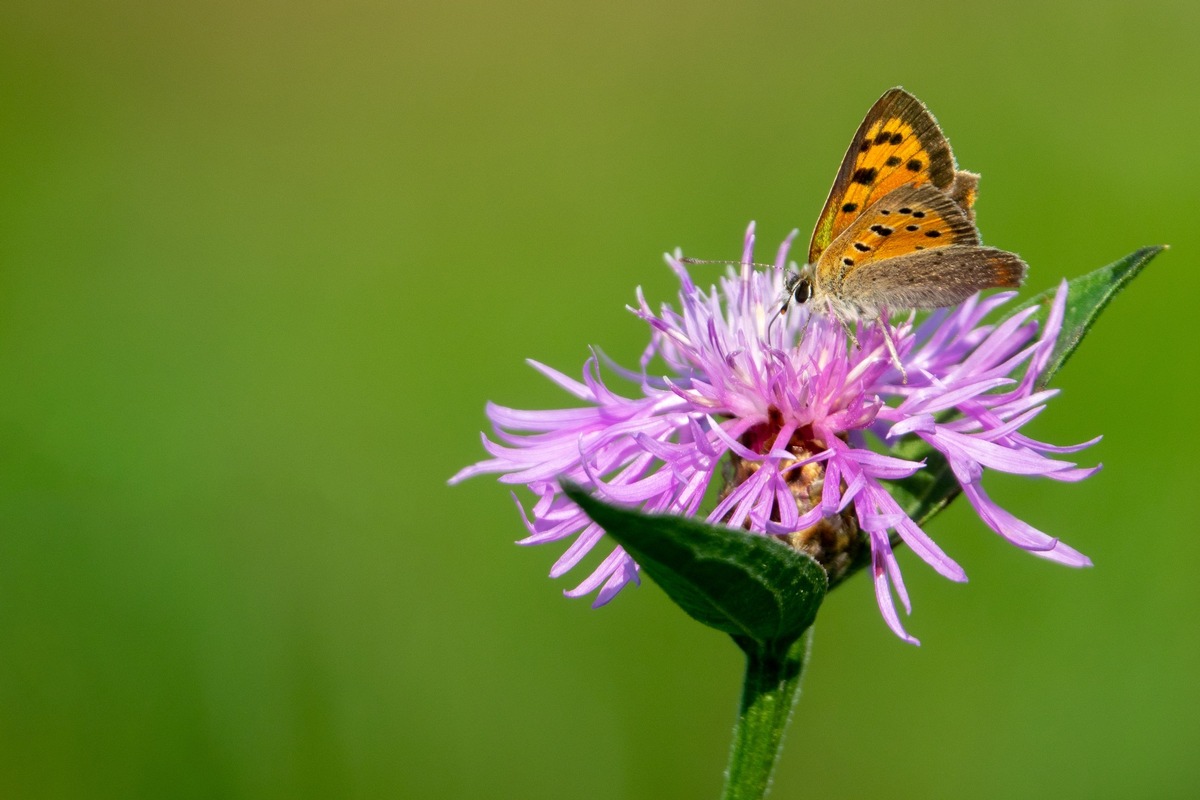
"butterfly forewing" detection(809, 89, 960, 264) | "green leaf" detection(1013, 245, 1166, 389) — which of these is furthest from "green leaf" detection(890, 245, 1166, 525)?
"butterfly forewing" detection(809, 89, 960, 264)

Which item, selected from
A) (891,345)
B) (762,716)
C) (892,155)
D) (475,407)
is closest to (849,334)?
(891,345)

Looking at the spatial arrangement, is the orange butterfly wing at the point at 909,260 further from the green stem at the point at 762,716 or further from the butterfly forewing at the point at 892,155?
the green stem at the point at 762,716

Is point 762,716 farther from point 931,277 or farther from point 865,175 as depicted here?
point 865,175

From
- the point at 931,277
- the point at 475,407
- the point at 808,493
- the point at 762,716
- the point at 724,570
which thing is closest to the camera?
the point at 724,570

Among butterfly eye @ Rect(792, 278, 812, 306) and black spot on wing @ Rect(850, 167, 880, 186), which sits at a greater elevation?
black spot on wing @ Rect(850, 167, 880, 186)

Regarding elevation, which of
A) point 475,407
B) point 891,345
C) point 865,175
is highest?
point 865,175

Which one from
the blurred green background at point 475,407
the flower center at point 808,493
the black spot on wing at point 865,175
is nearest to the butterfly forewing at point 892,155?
the black spot on wing at point 865,175

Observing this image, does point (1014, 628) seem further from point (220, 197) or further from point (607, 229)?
point (220, 197)

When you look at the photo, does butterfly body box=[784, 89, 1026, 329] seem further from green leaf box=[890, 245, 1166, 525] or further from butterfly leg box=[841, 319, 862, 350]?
green leaf box=[890, 245, 1166, 525]
